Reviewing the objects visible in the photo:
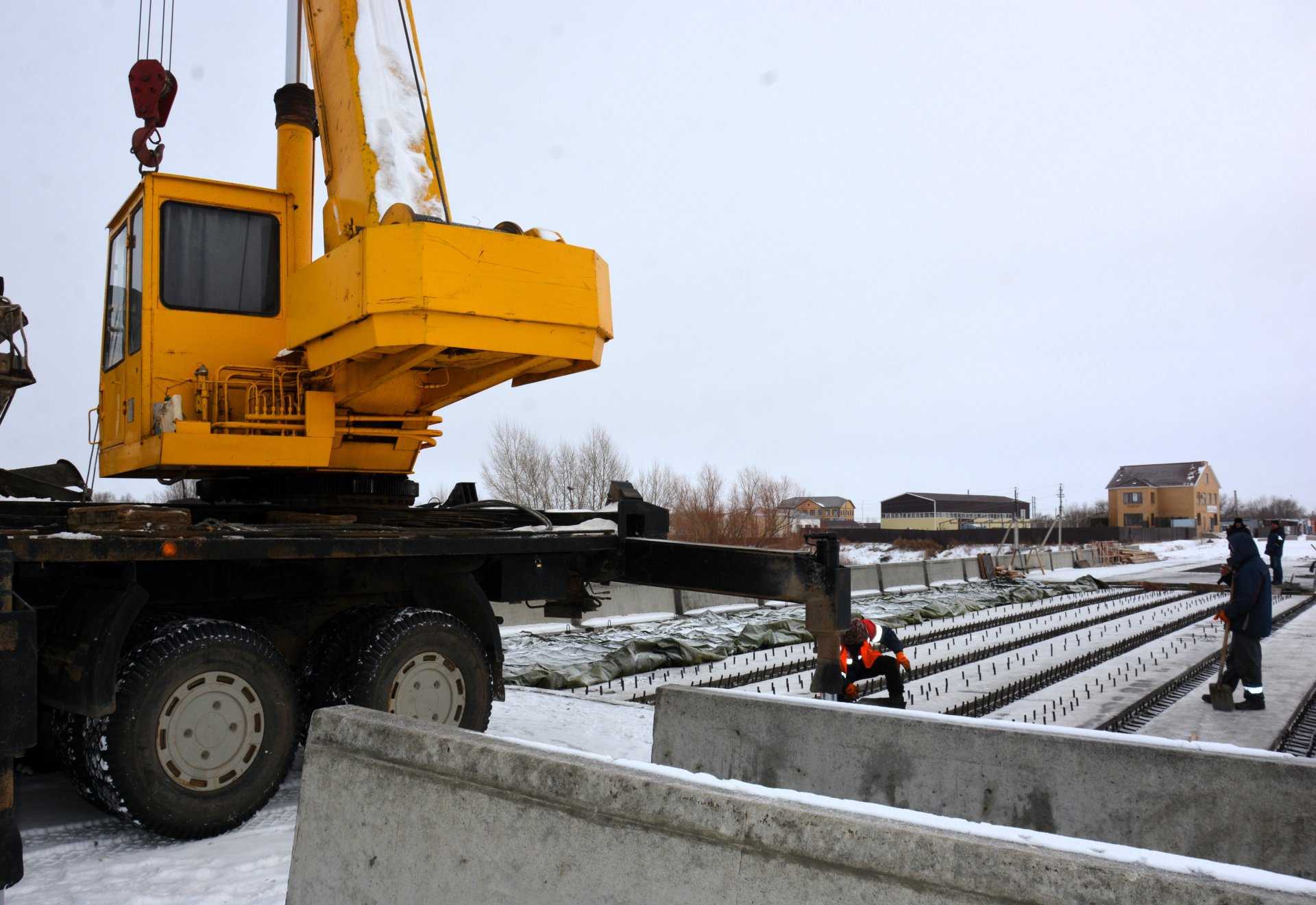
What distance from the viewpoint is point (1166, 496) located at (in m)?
83.9

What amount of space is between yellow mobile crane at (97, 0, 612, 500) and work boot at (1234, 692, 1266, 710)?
682 cm

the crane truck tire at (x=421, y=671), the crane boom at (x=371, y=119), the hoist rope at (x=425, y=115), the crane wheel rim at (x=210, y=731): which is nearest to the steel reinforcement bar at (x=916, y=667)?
the crane truck tire at (x=421, y=671)

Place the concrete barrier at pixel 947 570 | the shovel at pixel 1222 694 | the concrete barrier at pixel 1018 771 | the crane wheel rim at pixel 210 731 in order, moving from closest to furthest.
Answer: the concrete barrier at pixel 1018 771
the crane wheel rim at pixel 210 731
the shovel at pixel 1222 694
the concrete barrier at pixel 947 570

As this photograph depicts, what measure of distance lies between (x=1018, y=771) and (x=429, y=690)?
300cm

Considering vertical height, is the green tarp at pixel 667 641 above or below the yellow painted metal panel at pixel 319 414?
below

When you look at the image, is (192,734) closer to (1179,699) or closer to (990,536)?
(1179,699)

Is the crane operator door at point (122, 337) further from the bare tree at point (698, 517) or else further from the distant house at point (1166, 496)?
the distant house at point (1166, 496)

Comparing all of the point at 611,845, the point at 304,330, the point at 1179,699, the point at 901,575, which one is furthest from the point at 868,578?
the point at 611,845

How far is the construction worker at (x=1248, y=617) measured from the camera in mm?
8297

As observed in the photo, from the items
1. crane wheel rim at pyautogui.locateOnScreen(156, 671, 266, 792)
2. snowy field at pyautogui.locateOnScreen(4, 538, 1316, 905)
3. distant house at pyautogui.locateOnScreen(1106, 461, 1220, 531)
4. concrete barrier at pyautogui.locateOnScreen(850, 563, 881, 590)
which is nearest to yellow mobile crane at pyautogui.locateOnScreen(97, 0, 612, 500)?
crane wheel rim at pyautogui.locateOnScreen(156, 671, 266, 792)

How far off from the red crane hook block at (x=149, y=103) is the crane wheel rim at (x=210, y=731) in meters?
3.94

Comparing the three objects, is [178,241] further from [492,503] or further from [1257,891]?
[1257,891]

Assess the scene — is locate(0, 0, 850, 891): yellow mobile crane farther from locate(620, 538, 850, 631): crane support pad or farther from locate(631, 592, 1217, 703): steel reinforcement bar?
locate(631, 592, 1217, 703): steel reinforcement bar

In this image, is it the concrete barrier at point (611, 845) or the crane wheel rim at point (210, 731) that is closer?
the concrete barrier at point (611, 845)
